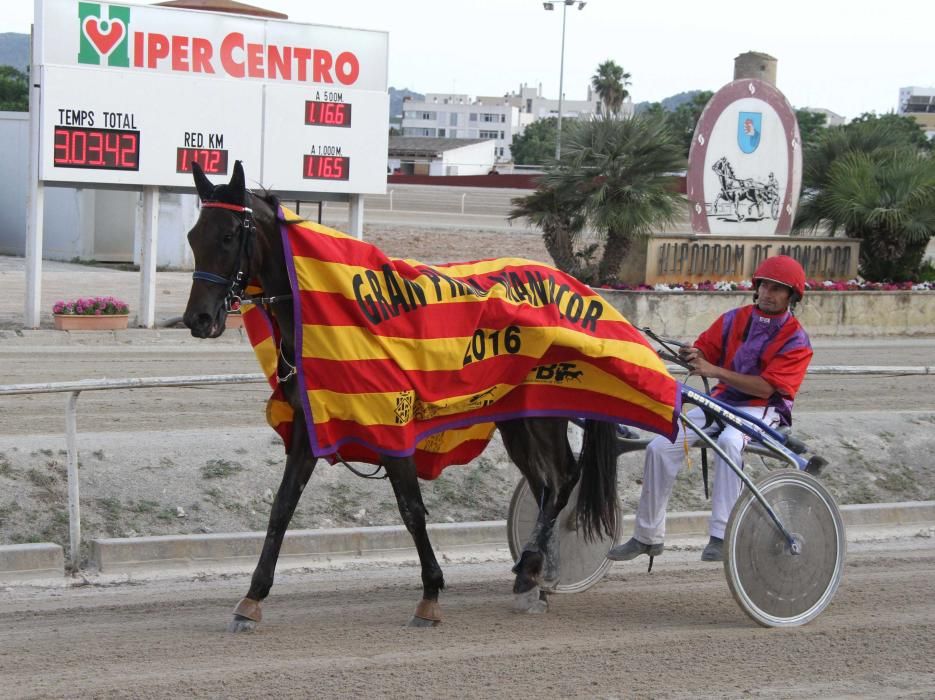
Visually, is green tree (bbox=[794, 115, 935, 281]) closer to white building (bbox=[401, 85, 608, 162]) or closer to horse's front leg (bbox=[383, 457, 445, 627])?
horse's front leg (bbox=[383, 457, 445, 627])

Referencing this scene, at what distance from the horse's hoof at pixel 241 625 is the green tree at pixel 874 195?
15540 millimetres

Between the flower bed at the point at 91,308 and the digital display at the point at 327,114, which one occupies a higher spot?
the digital display at the point at 327,114

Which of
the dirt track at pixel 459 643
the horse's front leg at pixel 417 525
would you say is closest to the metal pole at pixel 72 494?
the dirt track at pixel 459 643

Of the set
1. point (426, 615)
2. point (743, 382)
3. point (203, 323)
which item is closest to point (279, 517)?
point (426, 615)

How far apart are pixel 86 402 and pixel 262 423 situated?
1.51 metres

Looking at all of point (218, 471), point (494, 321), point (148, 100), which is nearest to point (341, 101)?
point (148, 100)

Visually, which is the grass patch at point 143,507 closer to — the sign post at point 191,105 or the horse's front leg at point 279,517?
the horse's front leg at point 279,517

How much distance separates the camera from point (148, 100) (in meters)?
14.5

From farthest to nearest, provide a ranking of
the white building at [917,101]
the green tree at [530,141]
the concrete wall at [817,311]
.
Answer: the white building at [917,101] < the green tree at [530,141] < the concrete wall at [817,311]

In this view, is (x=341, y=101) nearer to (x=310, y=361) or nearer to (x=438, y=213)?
(x=310, y=361)

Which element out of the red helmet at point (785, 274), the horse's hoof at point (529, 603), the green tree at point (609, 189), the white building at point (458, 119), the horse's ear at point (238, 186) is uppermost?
the white building at point (458, 119)

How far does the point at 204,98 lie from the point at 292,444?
35.8 feet

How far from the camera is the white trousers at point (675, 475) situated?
538 centimetres

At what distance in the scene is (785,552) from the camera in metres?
5.21
